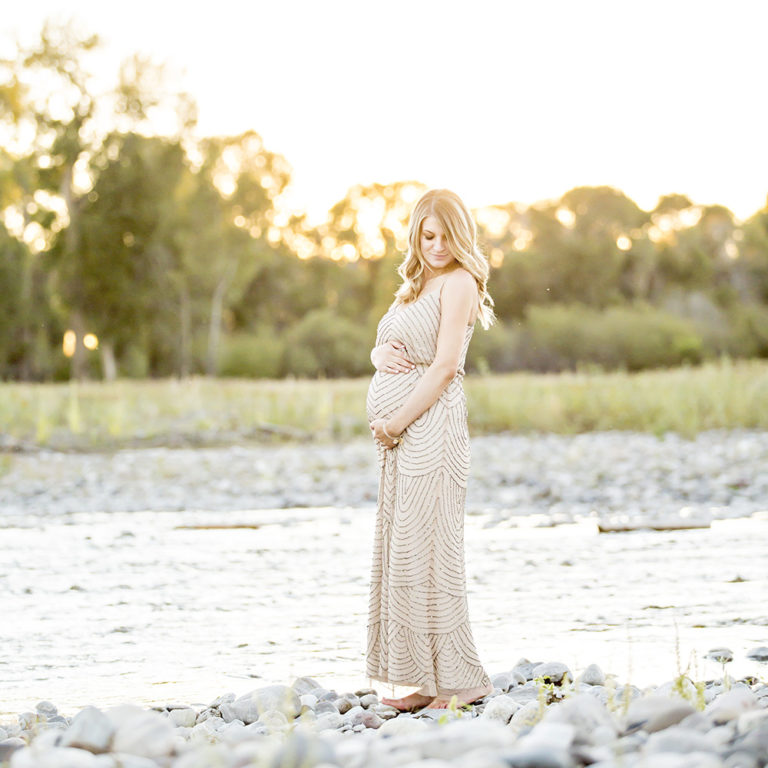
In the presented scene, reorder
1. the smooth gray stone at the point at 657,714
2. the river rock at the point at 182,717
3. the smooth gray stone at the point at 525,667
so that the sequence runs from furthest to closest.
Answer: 1. the smooth gray stone at the point at 525,667
2. the river rock at the point at 182,717
3. the smooth gray stone at the point at 657,714

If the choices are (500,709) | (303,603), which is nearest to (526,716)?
(500,709)

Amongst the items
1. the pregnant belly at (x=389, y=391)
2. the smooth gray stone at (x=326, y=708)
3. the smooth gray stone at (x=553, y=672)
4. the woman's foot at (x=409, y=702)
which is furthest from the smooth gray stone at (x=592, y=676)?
the pregnant belly at (x=389, y=391)

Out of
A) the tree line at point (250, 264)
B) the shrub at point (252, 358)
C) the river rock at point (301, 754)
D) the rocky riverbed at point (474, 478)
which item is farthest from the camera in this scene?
the shrub at point (252, 358)

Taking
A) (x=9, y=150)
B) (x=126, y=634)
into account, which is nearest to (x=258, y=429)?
(x=126, y=634)

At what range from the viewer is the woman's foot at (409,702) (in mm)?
3457

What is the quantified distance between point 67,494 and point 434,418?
23.1 ft

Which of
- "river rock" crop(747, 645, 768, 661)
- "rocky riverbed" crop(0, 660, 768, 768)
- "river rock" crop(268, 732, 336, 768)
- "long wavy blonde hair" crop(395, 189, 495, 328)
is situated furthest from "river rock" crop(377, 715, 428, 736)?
"river rock" crop(747, 645, 768, 661)

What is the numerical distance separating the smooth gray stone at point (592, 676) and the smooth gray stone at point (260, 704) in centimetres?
95

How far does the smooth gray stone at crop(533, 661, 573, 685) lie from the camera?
12.0 ft

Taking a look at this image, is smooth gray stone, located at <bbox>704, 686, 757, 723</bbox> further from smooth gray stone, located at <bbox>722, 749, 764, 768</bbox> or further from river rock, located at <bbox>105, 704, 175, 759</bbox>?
river rock, located at <bbox>105, 704, 175, 759</bbox>

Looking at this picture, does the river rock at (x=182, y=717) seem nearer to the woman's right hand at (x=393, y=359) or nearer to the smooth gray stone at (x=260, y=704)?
the smooth gray stone at (x=260, y=704)

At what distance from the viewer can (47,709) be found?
3.45 meters

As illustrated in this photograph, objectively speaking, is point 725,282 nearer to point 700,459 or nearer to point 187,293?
point 187,293

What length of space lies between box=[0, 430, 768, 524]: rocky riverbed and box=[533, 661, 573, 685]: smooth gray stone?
13.7ft
